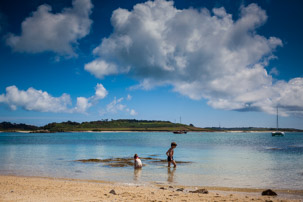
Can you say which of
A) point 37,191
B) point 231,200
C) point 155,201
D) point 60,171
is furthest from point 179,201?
point 60,171

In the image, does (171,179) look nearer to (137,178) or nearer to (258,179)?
(137,178)

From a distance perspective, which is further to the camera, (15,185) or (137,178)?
(137,178)

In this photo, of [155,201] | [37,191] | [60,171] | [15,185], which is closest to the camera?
[155,201]

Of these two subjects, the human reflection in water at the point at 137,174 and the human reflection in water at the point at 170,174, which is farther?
the human reflection in water at the point at 137,174

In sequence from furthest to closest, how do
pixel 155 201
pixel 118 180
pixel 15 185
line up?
pixel 118 180 < pixel 15 185 < pixel 155 201

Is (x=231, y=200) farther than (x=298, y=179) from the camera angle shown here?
No

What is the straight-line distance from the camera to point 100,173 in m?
21.9

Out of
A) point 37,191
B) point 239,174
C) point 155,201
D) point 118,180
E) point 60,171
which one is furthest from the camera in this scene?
point 60,171

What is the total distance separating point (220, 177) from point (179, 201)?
9392 mm

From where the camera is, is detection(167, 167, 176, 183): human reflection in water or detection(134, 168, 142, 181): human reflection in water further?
detection(134, 168, 142, 181): human reflection in water

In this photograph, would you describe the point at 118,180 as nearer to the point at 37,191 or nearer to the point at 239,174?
the point at 37,191

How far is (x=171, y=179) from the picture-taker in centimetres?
1911

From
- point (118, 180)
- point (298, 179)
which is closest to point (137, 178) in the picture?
point (118, 180)

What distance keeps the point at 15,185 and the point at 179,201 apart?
33.9 feet
